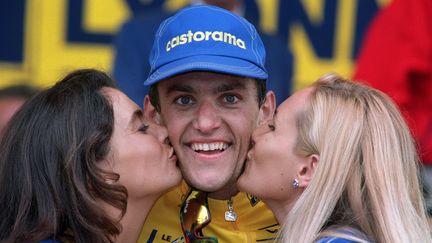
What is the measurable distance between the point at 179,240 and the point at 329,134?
2.45 feet

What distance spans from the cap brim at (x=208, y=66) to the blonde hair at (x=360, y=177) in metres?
0.32

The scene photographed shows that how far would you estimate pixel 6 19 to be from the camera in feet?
19.5

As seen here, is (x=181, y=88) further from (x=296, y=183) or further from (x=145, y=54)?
(x=145, y=54)

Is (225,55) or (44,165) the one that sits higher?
(225,55)

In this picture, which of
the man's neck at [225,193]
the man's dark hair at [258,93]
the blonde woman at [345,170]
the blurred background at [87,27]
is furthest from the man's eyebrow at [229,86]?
the blurred background at [87,27]

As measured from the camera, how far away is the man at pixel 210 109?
12.8 ft

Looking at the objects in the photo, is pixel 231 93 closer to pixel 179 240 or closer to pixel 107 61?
pixel 179 240

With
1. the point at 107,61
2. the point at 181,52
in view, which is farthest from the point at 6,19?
the point at 181,52

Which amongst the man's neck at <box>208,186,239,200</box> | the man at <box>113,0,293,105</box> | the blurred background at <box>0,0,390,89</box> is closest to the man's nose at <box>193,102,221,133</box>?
the man's neck at <box>208,186,239,200</box>

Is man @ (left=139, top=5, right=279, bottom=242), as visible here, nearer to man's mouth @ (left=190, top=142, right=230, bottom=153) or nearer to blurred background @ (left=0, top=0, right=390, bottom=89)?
man's mouth @ (left=190, top=142, right=230, bottom=153)

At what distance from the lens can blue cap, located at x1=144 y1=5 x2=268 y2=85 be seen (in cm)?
385

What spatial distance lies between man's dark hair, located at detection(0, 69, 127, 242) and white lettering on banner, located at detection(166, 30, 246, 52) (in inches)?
14.8

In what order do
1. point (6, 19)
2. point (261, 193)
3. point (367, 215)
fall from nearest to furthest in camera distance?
point (367, 215) → point (261, 193) → point (6, 19)

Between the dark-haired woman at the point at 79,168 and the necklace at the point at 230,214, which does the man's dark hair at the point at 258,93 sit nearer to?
the dark-haired woman at the point at 79,168
